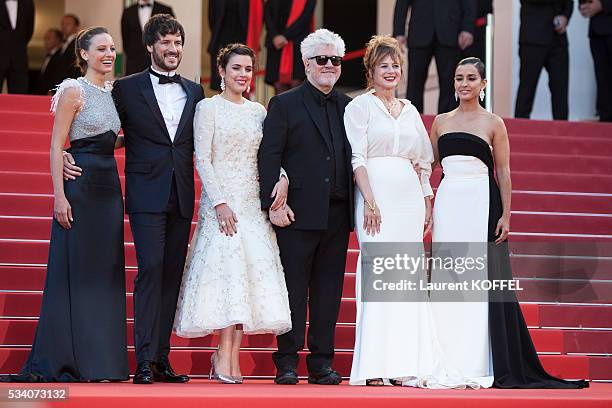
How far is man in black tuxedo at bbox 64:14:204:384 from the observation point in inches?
253

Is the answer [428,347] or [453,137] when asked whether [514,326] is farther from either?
[453,137]

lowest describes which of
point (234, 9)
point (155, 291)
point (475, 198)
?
point (155, 291)

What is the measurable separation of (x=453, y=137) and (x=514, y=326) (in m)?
1.13

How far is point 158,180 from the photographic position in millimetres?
6488

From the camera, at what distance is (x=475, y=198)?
6895 millimetres

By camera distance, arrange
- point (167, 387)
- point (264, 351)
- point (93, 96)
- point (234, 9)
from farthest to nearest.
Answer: point (234, 9)
point (264, 351)
point (93, 96)
point (167, 387)

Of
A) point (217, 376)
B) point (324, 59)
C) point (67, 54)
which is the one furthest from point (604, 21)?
point (217, 376)

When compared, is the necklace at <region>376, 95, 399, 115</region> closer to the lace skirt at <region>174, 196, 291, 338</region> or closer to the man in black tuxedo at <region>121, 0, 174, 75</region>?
the lace skirt at <region>174, 196, 291, 338</region>

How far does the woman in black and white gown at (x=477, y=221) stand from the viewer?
6.70m

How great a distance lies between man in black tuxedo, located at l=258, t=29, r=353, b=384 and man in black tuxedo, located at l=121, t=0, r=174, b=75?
6299 millimetres

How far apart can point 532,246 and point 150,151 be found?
11.1 ft

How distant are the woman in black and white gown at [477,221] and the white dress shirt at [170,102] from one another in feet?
5.02

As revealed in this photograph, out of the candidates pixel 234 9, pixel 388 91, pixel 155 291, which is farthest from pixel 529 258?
pixel 234 9


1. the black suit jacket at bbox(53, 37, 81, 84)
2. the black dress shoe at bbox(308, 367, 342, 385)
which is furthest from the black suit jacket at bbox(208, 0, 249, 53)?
the black dress shoe at bbox(308, 367, 342, 385)
